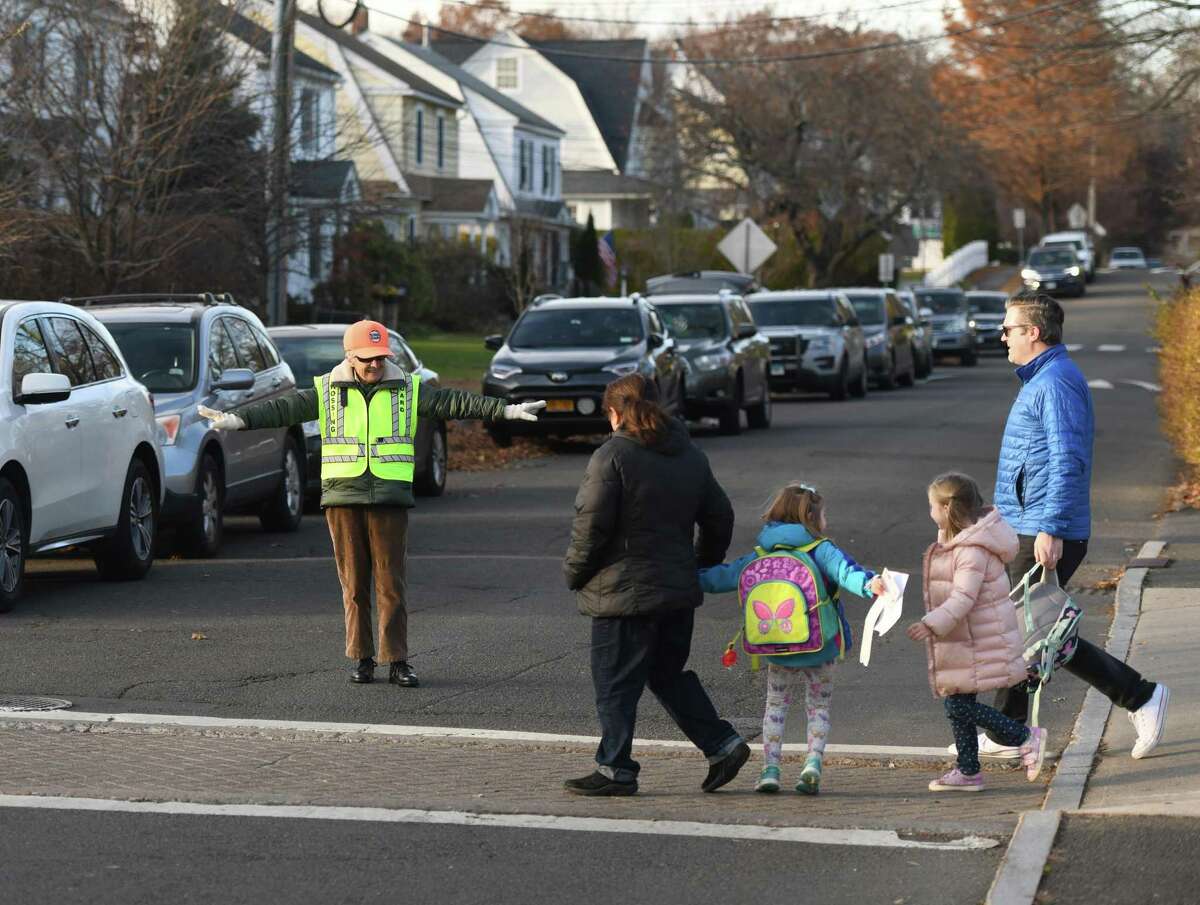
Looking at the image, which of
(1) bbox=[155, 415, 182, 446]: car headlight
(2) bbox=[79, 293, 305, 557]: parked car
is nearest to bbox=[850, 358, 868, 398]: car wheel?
(2) bbox=[79, 293, 305, 557]: parked car

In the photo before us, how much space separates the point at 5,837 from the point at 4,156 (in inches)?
639

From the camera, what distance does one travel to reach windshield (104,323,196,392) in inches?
579

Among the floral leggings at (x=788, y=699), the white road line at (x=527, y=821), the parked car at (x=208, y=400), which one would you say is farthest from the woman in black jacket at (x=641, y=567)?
the parked car at (x=208, y=400)

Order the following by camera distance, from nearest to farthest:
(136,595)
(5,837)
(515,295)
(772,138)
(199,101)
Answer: (5,837) < (136,595) < (199,101) < (515,295) < (772,138)

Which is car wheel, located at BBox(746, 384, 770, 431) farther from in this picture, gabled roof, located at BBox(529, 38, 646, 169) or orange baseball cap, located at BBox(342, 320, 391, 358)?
gabled roof, located at BBox(529, 38, 646, 169)

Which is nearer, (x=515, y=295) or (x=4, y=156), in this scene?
(x=4, y=156)

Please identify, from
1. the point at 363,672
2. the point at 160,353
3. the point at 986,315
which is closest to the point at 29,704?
the point at 363,672

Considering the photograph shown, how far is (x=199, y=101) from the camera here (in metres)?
22.3

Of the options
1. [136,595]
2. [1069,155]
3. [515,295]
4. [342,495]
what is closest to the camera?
[342,495]

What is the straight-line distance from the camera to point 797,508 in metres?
7.26

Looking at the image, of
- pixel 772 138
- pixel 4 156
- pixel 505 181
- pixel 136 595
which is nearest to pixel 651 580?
pixel 136 595

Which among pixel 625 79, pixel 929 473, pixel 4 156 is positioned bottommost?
pixel 929 473

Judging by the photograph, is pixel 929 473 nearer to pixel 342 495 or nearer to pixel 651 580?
pixel 342 495

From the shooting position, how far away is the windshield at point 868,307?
125ft
